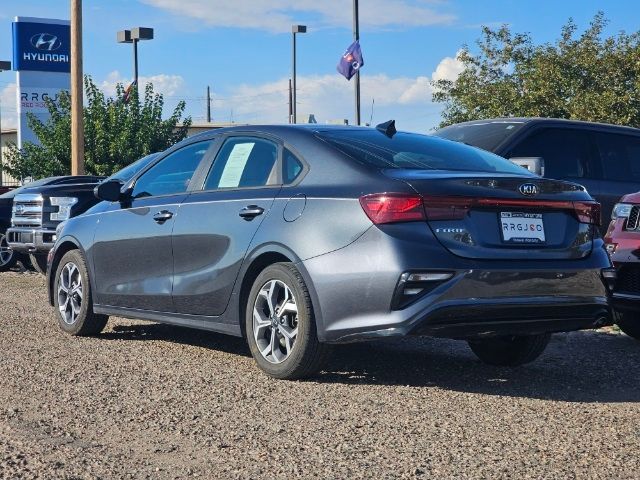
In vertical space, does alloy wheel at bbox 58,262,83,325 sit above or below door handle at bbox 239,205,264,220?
below

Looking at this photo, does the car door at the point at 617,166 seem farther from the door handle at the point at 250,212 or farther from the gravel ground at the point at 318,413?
the door handle at the point at 250,212

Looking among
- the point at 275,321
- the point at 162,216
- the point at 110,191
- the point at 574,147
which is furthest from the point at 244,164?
the point at 574,147

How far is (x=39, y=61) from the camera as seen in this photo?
127 ft

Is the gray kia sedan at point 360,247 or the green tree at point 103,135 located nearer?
the gray kia sedan at point 360,247

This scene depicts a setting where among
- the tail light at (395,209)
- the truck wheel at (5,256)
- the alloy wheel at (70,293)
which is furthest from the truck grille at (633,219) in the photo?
the truck wheel at (5,256)

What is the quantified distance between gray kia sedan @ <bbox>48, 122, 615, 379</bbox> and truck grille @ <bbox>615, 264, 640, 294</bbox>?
106 centimetres

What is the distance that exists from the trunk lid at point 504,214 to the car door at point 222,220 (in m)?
0.98

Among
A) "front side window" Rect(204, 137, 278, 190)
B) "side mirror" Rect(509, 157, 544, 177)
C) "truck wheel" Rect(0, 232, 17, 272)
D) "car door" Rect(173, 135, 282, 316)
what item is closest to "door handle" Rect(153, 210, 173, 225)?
"car door" Rect(173, 135, 282, 316)

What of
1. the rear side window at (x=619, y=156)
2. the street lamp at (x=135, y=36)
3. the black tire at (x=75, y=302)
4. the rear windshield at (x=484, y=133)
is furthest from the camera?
the street lamp at (x=135, y=36)

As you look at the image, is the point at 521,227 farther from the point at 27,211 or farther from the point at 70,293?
the point at 27,211

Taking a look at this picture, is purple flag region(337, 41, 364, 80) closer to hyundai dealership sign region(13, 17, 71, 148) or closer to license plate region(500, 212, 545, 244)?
license plate region(500, 212, 545, 244)

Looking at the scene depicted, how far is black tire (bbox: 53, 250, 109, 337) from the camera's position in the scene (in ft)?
26.3

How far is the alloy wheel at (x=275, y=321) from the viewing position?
6.08 metres

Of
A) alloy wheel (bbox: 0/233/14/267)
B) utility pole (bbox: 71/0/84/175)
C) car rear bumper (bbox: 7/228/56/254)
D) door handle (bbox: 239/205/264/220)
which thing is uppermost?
utility pole (bbox: 71/0/84/175)
